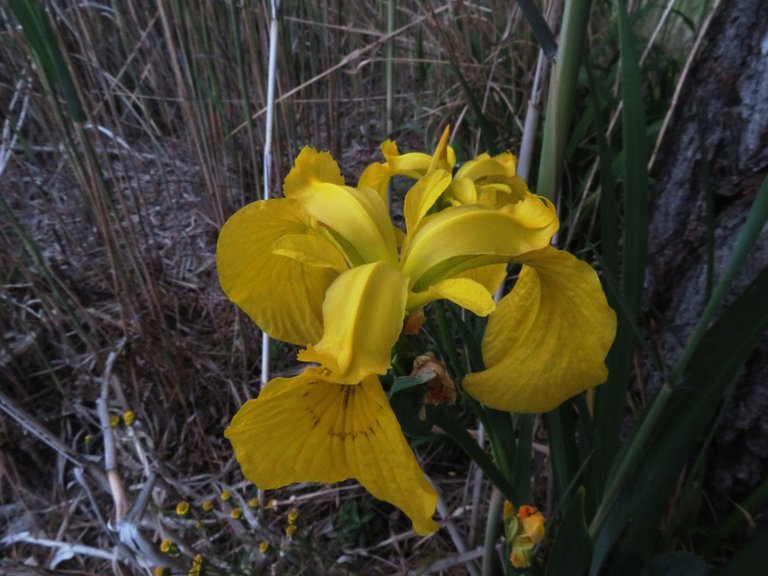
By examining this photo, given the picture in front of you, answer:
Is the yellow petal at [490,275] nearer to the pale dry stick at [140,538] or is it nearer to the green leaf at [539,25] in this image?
the green leaf at [539,25]

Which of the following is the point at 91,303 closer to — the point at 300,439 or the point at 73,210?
the point at 73,210

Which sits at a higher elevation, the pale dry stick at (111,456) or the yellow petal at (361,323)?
the yellow petal at (361,323)

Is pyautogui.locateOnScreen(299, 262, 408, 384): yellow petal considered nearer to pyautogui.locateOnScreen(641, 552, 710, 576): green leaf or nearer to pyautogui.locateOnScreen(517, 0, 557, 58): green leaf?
pyautogui.locateOnScreen(517, 0, 557, 58): green leaf

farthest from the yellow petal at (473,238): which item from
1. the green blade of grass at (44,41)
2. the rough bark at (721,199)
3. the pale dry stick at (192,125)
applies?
the pale dry stick at (192,125)

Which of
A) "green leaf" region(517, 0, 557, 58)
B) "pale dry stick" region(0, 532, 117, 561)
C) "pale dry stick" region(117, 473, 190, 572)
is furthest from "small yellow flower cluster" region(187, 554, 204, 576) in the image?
"green leaf" region(517, 0, 557, 58)

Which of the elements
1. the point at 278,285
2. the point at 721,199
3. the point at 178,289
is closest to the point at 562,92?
the point at 278,285
